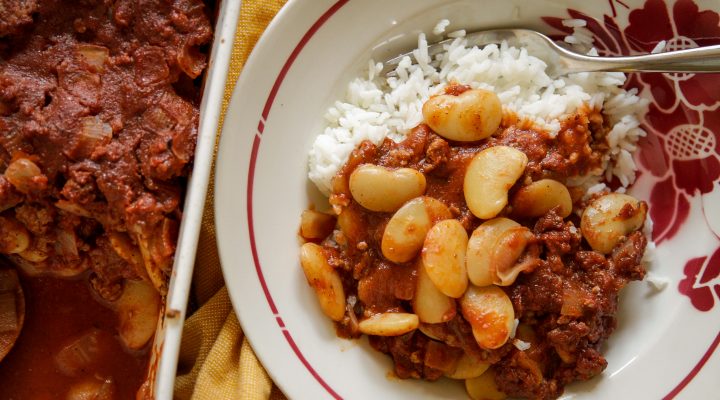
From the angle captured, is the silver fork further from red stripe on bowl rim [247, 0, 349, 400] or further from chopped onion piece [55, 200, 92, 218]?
chopped onion piece [55, 200, 92, 218]

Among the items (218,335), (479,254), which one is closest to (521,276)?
(479,254)

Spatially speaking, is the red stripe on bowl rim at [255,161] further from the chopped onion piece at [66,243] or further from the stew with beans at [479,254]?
the chopped onion piece at [66,243]

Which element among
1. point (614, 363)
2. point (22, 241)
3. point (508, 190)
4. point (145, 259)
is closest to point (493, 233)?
point (508, 190)

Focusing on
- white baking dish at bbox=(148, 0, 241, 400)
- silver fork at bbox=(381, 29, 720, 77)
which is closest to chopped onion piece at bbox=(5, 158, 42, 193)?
white baking dish at bbox=(148, 0, 241, 400)

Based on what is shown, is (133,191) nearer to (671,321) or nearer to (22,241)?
(22,241)

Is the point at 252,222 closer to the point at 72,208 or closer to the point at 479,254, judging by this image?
the point at 72,208
